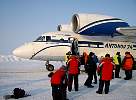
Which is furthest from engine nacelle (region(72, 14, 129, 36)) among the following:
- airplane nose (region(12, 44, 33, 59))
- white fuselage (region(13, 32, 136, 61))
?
airplane nose (region(12, 44, 33, 59))

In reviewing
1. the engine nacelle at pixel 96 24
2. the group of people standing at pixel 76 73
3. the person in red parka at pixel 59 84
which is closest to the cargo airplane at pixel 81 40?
the engine nacelle at pixel 96 24

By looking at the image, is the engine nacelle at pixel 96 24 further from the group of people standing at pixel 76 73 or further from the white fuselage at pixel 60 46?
the group of people standing at pixel 76 73

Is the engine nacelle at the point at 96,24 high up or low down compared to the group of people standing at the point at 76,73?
up

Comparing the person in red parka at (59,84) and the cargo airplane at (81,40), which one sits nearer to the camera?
the person in red parka at (59,84)

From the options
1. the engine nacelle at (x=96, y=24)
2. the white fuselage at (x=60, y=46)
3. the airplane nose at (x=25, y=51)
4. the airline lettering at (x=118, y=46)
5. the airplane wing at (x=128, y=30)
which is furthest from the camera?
the airline lettering at (x=118, y=46)

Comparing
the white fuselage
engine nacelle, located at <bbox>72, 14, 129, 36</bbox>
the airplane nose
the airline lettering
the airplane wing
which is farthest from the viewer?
the airline lettering

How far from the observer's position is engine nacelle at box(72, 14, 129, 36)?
803 inches

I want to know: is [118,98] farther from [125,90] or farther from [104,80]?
[125,90]

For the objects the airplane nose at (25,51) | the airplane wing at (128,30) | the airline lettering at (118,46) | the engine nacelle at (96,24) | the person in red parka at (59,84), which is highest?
the engine nacelle at (96,24)

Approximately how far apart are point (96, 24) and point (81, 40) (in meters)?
1.62

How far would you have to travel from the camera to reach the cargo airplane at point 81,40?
794 inches

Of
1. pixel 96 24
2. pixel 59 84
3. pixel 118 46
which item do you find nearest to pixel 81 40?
pixel 96 24

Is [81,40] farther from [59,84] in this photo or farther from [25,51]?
[59,84]

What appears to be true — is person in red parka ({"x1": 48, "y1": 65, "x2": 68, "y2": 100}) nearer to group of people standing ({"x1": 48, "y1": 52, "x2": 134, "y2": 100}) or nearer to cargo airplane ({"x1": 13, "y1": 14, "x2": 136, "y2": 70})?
group of people standing ({"x1": 48, "y1": 52, "x2": 134, "y2": 100})
